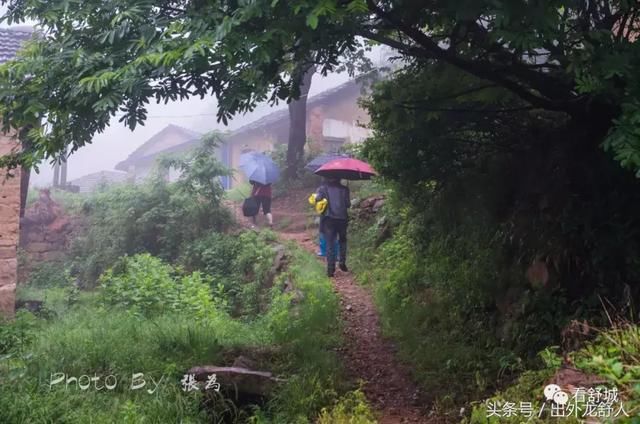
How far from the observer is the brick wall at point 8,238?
8547 millimetres

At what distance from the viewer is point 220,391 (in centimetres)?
533

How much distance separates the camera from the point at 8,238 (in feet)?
28.2

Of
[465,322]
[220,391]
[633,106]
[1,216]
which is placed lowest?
[220,391]

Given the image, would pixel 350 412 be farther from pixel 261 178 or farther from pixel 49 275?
pixel 49 275

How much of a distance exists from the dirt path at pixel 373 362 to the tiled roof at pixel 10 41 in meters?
6.49

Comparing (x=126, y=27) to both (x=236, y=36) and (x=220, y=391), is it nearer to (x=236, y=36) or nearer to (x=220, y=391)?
(x=236, y=36)

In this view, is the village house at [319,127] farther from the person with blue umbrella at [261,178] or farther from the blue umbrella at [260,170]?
the person with blue umbrella at [261,178]

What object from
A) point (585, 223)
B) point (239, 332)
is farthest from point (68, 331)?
point (585, 223)

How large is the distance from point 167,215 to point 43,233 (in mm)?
4587

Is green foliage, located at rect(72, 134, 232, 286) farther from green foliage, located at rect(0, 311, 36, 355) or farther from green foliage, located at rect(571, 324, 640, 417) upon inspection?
green foliage, located at rect(571, 324, 640, 417)

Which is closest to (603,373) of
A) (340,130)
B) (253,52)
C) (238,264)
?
(253,52)

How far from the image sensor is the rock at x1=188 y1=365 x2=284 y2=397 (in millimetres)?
5383

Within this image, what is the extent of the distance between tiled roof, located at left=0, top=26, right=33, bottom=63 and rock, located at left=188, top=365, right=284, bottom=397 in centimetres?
658

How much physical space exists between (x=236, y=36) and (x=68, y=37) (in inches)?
74.1
